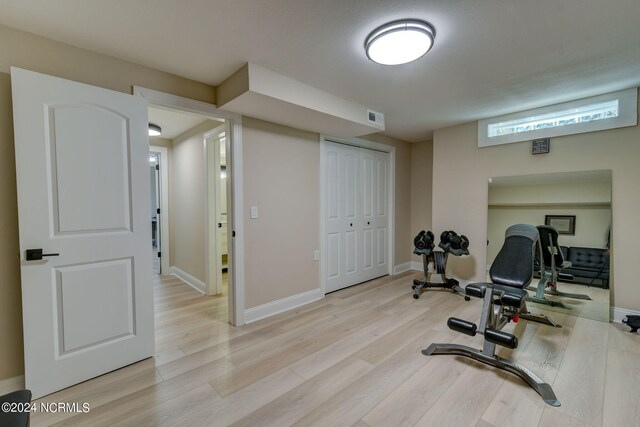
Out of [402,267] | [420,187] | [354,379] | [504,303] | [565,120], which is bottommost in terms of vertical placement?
[354,379]

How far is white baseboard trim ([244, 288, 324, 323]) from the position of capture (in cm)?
281

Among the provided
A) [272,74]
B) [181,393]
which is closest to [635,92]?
[272,74]

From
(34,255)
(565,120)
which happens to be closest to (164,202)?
(34,255)

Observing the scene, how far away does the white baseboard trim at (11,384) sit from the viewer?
170cm

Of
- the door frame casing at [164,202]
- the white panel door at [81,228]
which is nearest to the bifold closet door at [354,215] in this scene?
the white panel door at [81,228]

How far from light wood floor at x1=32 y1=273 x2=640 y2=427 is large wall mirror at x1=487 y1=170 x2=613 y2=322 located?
0.28m

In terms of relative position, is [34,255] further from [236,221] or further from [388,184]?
[388,184]

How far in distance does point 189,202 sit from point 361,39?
132 inches

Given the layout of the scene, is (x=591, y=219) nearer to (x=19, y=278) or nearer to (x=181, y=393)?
(x=181, y=393)

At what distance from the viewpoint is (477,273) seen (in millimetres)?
3674

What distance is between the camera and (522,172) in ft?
10.7

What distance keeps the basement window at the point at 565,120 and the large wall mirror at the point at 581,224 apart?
49 cm

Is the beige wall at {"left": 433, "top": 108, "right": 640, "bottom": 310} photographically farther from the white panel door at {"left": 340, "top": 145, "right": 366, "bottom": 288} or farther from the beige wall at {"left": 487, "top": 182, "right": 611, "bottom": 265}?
the white panel door at {"left": 340, "top": 145, "right": 366, "bottom": 288}

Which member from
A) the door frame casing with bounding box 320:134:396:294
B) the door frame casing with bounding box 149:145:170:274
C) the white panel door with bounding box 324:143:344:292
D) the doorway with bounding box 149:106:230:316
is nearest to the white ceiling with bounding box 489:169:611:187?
the door frame casing with bounding box 320:134:396:294
